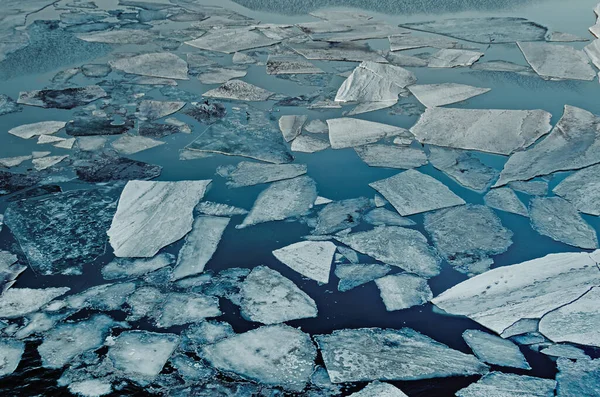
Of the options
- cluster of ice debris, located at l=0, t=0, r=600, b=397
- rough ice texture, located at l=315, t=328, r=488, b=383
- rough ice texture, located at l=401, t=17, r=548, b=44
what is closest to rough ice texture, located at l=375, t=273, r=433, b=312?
cluster of ice debris, located at l=0, t=0, r=600, b=397

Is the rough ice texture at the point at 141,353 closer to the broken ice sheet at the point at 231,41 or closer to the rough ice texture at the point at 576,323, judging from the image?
the rough ice texture at the point at 576,323

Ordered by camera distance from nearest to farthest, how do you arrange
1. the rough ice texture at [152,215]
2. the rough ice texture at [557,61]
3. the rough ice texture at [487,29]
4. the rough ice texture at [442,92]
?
the rough ice texture at [152,215]
the rough ice texture at [442,92]
the rough ice texture at [557,61]
the rough ice texture at [487,29]

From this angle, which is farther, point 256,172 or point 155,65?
point 155,65

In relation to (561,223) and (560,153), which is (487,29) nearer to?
(560,153)

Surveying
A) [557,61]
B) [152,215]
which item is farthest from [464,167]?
[557,61]

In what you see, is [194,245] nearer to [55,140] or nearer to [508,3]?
[55,140]

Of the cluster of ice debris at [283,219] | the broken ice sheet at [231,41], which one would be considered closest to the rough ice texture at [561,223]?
the cluster of ice debris at [283,219]
